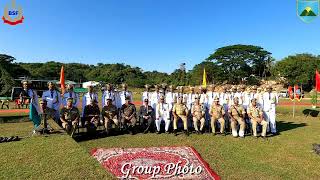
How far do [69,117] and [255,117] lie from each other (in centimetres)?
585

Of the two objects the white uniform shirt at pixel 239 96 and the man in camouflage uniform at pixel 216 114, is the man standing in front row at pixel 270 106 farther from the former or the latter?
the man in camouflage uniform at pixel 216 114

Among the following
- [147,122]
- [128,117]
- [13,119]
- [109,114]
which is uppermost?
[109,114]

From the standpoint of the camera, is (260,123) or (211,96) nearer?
(260,123)

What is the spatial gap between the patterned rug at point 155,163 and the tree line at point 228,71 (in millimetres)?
53705

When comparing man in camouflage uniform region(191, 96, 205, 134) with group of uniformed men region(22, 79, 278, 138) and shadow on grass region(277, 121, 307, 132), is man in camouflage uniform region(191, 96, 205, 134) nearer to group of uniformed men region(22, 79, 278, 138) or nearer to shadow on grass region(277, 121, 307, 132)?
group of uniformed men region(22, 79, 278, 138)

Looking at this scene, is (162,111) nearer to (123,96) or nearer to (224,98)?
(123,96)

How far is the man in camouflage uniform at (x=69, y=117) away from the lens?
9.52 m

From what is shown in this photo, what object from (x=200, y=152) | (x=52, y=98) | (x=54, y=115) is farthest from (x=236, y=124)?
(x=52, y=98)

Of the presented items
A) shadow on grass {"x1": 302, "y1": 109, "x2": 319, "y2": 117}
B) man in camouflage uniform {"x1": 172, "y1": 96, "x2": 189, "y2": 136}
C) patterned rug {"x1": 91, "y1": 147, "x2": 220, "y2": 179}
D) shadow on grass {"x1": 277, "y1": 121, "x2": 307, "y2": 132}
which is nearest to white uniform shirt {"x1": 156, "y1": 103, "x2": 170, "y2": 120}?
man in camouflage uniform {"x1": 172, "y1": 96, "x2": 189, "y2": 136}

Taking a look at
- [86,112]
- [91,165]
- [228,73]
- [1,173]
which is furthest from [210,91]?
[228,73]

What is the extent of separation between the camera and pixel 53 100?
997cm

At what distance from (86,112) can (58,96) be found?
989 millimetres

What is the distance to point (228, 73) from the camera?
7300cm

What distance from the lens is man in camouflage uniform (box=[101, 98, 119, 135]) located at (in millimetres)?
10227
